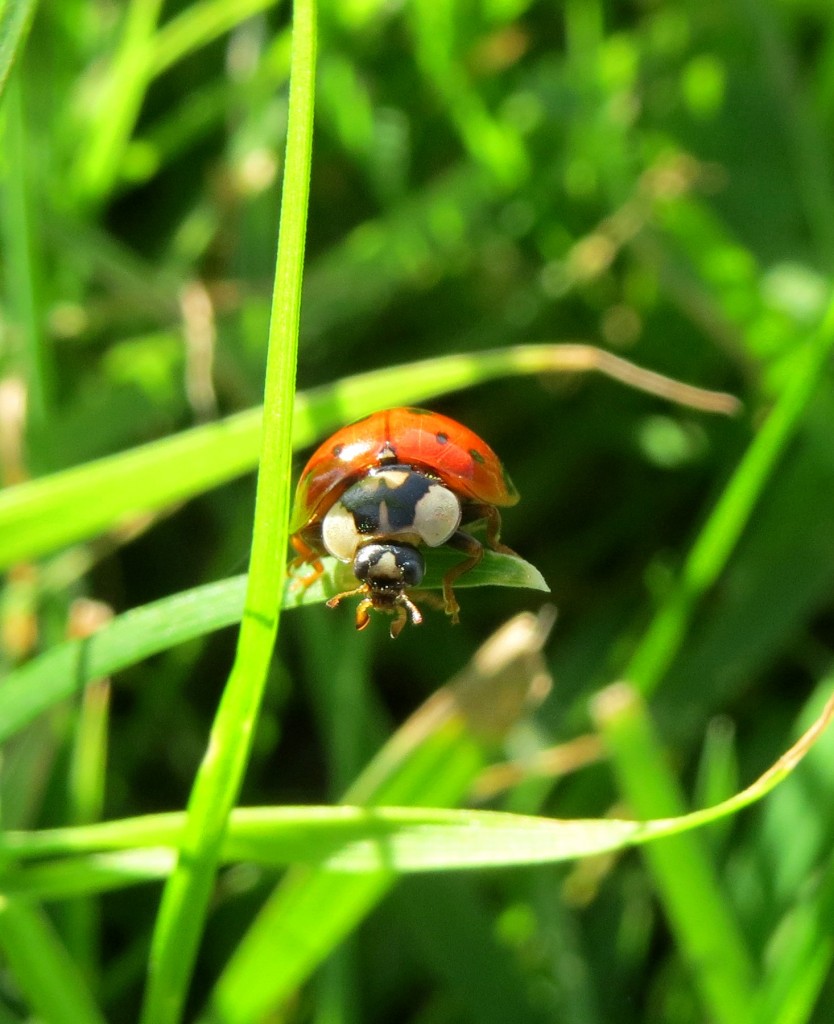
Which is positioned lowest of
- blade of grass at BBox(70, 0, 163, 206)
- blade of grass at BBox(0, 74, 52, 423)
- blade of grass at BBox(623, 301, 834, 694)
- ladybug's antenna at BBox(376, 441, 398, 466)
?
blade of grass at BBox(623, 301, 834, 694)

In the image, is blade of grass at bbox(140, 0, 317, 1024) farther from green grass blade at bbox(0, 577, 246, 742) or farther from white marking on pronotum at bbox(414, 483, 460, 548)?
white marking on pronotum at bbox(414, 483, 460, 548)

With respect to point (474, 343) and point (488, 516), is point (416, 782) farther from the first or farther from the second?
point (474, 343)

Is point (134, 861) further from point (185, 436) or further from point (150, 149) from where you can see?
point (150, 149)

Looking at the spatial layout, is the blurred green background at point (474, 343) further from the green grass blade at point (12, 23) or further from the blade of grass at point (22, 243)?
the green grass blade at point (12, 23)

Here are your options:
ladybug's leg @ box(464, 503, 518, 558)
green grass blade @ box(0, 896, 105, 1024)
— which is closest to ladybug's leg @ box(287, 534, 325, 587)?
ladybug's leg @ box(464, 503, 518, 558)

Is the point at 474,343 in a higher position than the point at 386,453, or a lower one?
higher

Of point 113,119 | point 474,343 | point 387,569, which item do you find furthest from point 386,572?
point 113,119

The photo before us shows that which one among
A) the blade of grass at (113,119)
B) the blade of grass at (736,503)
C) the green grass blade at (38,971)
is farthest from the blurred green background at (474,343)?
the green grass blade at (38,971)
